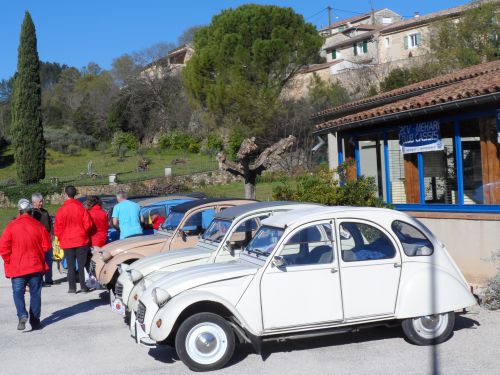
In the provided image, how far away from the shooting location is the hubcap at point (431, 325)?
Result: 24.6 ft

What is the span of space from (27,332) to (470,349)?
228 inches

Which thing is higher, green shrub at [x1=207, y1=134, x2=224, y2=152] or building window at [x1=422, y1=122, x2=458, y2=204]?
green shrub at [x1=207, y1=134, x2=224, y2=152]

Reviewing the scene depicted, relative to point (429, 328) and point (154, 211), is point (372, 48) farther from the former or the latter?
point (429, 328)

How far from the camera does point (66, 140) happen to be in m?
60.8

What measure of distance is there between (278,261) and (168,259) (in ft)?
8.00

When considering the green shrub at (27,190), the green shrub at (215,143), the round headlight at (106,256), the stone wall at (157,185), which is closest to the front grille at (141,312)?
the round headlight at (106,256)

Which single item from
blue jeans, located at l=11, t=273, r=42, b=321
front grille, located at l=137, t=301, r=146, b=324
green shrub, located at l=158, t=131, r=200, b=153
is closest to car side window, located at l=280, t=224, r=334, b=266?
front grille, located at l=137, t=301, r=146, b=324

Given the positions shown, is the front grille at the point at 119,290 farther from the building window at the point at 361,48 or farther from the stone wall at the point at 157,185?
the building window at the point at 361,48

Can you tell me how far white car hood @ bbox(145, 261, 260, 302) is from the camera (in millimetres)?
6973

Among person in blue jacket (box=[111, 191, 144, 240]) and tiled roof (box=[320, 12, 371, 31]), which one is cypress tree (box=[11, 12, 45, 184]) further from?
tiled roof (box=[320, 12, 371, 31])

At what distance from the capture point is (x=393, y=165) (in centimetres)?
1379

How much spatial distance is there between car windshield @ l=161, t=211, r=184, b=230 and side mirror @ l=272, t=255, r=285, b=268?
4.43 m

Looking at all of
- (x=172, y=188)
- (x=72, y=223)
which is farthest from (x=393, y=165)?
(x=172, y=188)

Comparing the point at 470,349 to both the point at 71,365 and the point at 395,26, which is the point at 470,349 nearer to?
the point at 71,365
